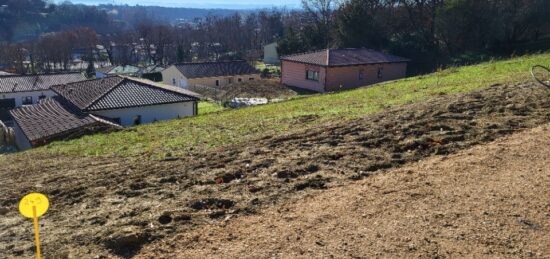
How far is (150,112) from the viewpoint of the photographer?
22.2 m

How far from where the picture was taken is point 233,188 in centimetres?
577

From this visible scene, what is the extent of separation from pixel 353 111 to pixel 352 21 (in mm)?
28366

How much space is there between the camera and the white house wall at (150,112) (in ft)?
70.3

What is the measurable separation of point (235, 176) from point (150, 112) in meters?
16.8

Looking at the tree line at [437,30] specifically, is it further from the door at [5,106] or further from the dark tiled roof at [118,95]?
the door at [5,106]

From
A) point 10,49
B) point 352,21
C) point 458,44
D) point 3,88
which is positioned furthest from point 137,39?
point 458,44

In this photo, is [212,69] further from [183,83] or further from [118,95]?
[118,95]

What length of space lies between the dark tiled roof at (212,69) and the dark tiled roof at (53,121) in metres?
17.8

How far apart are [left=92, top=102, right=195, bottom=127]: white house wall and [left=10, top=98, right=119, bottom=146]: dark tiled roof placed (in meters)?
1.42

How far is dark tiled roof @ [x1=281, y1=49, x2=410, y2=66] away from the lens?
3019cm

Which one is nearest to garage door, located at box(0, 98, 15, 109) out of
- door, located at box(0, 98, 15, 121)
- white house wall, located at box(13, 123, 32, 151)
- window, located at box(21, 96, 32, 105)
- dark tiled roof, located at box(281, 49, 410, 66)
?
door, located at box(0, 98, 15, 121)

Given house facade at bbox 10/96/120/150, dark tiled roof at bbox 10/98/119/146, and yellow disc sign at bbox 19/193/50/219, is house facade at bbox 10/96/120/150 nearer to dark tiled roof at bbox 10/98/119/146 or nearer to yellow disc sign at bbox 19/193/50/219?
dark tiled roof at bbox 10/98/119/146

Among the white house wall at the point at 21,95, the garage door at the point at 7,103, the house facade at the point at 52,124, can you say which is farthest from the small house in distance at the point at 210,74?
the house facade at the point at 52,124

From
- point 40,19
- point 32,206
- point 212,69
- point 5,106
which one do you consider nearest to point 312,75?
point 212,69
